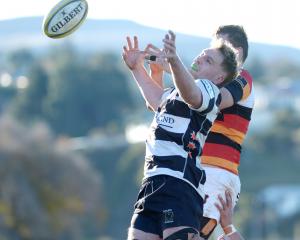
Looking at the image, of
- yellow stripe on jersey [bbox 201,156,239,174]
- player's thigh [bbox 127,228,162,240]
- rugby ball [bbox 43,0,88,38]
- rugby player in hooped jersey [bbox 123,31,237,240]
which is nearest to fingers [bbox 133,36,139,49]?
rugby ball [bbox 43,0,88,38]

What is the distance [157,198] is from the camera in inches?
464

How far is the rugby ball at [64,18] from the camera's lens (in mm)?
13211

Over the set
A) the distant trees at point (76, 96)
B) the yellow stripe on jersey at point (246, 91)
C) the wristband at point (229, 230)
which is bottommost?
the wristband at point (229, 230)

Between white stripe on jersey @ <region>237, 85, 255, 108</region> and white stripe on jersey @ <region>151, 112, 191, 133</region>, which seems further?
A: white stripe on jersey @ <region>237, 85, 255, 108</region>

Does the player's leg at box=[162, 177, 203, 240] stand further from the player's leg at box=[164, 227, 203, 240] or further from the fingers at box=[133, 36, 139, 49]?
the fingers at box=[133, 36, 139, 49]

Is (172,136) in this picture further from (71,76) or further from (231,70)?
(71,76)

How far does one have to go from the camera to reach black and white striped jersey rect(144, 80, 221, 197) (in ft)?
38.7

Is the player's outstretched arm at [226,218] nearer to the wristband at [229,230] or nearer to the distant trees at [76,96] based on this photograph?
the wristband at [229,230]

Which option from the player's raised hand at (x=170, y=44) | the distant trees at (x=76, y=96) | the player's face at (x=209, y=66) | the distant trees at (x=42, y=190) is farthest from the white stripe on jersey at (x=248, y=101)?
the distant trees at (x=76, y=96)

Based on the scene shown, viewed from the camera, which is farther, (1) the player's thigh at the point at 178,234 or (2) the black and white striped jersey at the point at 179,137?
(2) the black and white striped jersey at the point at 179,137

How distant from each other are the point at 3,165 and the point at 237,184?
51.5 metres

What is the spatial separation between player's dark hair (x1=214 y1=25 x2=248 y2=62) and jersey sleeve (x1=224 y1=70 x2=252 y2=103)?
0.29 meters

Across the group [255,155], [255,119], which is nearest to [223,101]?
[255,155]

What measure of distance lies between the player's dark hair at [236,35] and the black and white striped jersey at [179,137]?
1.24m
